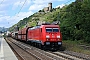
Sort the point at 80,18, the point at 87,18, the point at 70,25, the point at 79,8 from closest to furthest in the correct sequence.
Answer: the point at 87,18
the point at 80,18
the point at 79,8
the point at 70,25

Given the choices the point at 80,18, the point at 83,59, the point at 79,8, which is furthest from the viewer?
the point at 79,8

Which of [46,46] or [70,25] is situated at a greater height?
[70,25]

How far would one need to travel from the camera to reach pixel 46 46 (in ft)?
101

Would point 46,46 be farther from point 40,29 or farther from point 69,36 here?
point 69,36

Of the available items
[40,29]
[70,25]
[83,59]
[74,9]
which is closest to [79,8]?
[74,9]

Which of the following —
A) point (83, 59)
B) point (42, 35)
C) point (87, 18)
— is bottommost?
point (83, 59)

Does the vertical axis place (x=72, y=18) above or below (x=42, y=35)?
above

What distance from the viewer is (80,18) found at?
2036 inches

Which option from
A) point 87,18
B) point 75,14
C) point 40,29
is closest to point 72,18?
point 75,14

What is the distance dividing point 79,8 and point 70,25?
6.17 m

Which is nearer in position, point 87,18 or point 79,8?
point 87,18

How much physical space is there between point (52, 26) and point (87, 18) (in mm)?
17026

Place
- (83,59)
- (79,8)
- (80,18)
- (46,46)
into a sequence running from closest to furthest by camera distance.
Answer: (83,59) < (46,46) < (80,18) < (79,8)

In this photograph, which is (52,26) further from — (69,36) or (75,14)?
(69,36)
